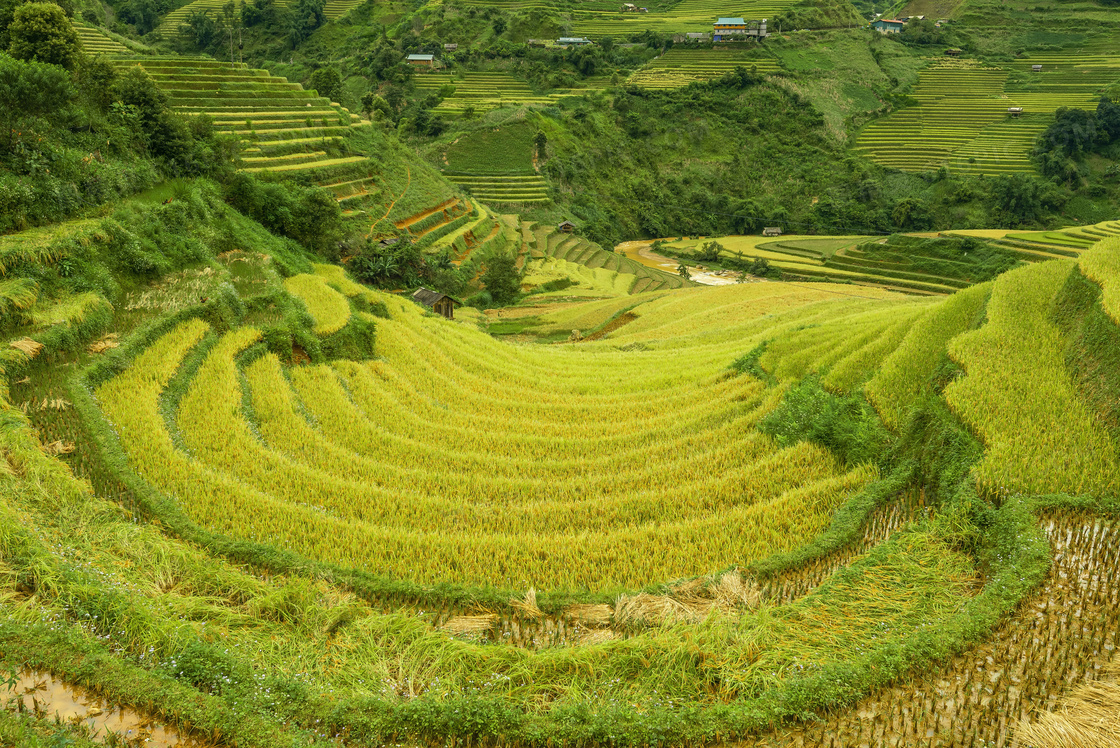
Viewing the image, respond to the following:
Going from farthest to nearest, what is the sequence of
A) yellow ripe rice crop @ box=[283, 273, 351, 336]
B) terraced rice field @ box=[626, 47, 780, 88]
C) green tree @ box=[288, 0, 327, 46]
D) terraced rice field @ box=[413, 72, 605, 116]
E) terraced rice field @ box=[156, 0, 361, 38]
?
green tree @ box=[288, 0, 327, 46], terraced rice field @ box=[156, 0, 361, 38], terraced rice field @ box=[626, 47, 780, 88], terraced rice field @ box=[413, 72, 605, 116], yellow ripe rice crop @ box=[283, 273, 351, 336]

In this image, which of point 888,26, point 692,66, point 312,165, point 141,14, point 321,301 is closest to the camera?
point 321,301

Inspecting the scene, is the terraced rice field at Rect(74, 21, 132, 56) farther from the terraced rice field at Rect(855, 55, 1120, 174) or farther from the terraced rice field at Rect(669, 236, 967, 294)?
the terraced rice field at Rect(855, 55, 1120, 174)

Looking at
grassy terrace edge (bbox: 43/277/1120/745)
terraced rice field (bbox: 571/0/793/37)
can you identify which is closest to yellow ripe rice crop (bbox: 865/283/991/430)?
grassy terrace edge (bbox: 43/277/1120/745)

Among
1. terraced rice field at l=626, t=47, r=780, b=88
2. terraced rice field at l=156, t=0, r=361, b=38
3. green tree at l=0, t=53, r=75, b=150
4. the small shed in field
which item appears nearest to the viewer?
green tree at l=0, t=53, r=75, b=150

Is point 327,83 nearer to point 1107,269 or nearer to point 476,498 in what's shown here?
point 476,498

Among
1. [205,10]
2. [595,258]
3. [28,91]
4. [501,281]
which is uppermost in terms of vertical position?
[205,10]

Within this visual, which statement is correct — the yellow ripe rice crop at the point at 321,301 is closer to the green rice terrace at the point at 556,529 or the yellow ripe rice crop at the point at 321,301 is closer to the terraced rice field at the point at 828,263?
the green rice terrace at the point at 556,529

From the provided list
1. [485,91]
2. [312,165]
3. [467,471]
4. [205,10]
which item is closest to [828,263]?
[312,165]
